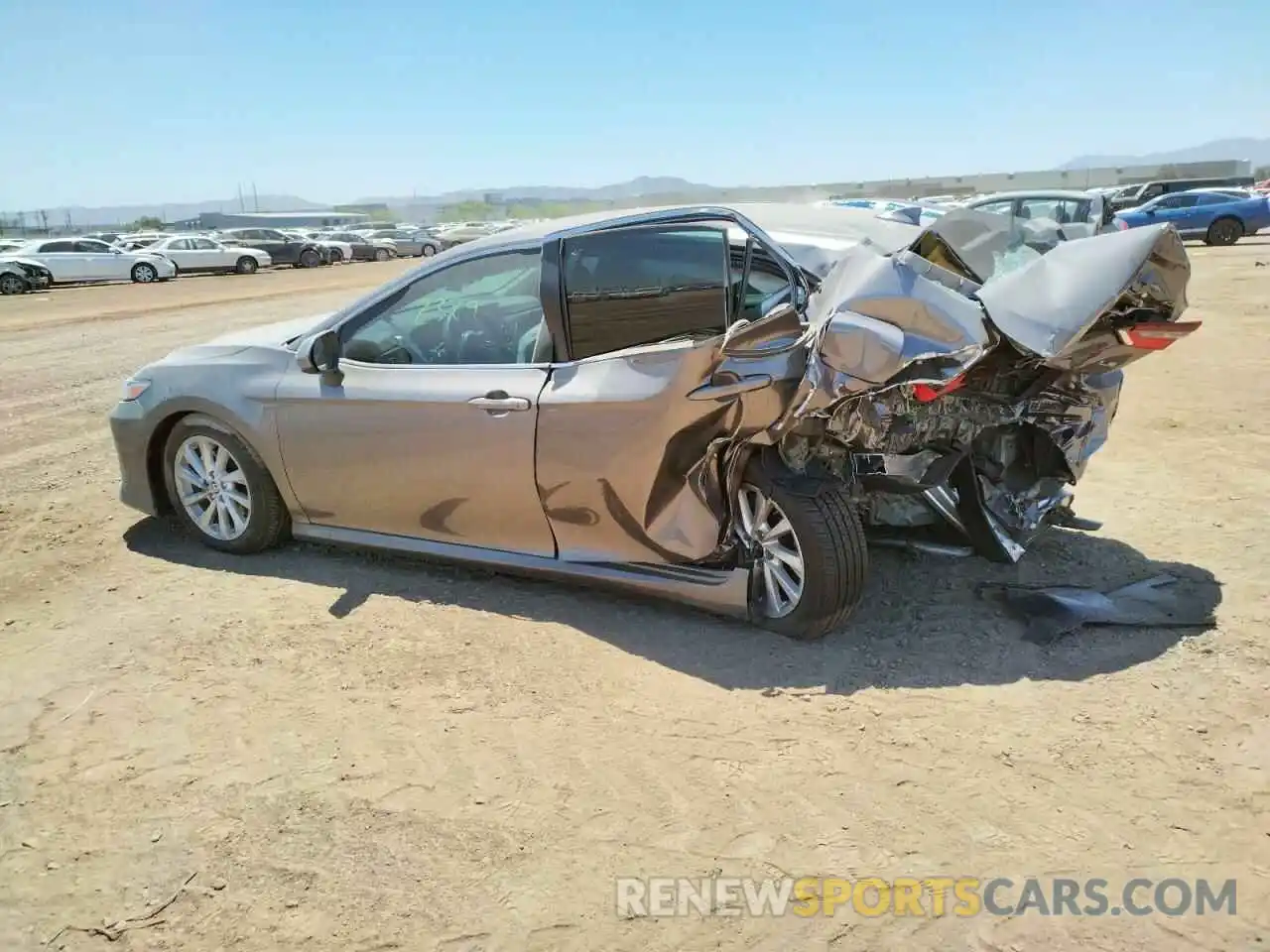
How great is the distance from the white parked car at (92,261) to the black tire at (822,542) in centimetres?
3062

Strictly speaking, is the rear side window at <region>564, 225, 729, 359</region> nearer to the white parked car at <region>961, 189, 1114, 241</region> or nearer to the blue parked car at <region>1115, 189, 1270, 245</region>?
the white parked car at <region>961, 189, 1114, 241</region>

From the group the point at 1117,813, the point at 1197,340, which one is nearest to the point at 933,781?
the point at 1117,813

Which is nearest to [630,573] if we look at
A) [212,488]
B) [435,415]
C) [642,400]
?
[642,400]

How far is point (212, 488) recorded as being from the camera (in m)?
5.19

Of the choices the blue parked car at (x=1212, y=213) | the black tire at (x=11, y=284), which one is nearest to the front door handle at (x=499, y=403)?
the blue parked car at (x=1212, y=213)

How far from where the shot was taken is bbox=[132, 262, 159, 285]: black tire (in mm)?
30875

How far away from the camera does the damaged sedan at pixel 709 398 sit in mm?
3463

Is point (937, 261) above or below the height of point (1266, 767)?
above

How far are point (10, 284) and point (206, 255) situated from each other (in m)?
8.75

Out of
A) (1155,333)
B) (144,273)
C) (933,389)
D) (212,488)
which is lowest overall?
(212,488)

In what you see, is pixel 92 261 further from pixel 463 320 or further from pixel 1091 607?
pixel 1091 607

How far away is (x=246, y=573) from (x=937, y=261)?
3672 mm

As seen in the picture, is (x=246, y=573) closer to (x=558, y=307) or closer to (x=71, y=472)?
(x=558, y=307)

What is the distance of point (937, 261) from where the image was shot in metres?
3.99
